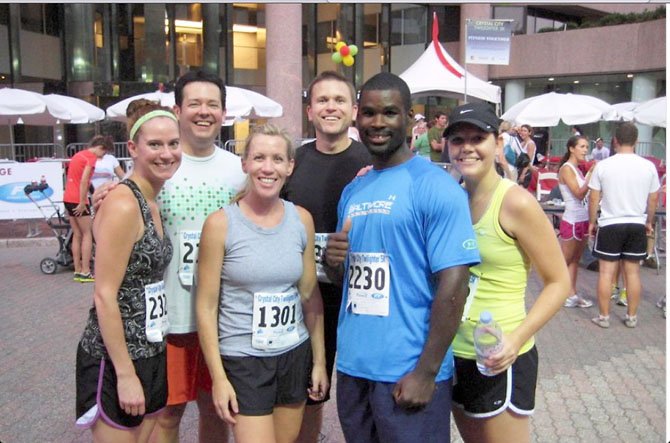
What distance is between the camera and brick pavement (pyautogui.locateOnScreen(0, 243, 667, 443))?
13.9ft

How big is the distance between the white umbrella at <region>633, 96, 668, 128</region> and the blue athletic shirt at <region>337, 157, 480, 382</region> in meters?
12.6

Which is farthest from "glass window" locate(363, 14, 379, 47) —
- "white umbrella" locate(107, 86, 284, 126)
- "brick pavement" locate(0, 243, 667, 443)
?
"brick pavement" locate(0, 243, 667, 443)

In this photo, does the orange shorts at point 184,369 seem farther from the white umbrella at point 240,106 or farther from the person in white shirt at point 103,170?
the white umbrella at point 240,106

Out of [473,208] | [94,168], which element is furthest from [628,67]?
[473,208]

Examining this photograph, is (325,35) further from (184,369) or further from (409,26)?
(184,369)

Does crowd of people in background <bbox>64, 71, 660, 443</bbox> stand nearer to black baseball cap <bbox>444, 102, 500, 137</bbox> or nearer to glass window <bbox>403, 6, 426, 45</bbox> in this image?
black baseball cap <bbox>444, 102, 500, 137</bbox>

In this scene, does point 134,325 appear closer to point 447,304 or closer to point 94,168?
point 447,304


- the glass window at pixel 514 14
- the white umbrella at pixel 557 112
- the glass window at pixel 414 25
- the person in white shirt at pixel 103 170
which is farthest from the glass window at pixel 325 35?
the person in white shirt at pixel 103 170

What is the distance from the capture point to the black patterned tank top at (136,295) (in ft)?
8.08

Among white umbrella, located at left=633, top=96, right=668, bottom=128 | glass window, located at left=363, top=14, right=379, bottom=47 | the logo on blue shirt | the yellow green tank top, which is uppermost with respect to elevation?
glass window, located at left=363, top=14, right=379, bottom=47

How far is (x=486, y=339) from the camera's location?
2295mm

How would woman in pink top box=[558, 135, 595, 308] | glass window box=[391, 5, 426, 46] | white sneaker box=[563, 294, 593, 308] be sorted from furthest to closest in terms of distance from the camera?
glass window box=[391, 5, 426, 46]
white sneaker box=[563, 294, 593, 308]
woman in pink top box=[558, 135, 595, 308]

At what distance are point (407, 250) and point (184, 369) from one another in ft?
4.38

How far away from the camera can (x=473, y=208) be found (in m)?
2.54
